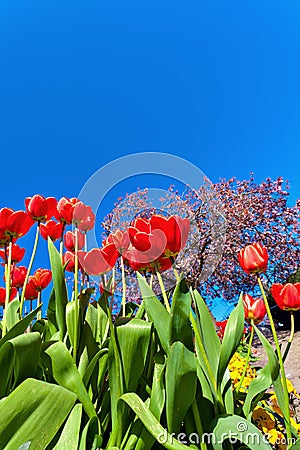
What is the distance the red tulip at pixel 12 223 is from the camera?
1421mm

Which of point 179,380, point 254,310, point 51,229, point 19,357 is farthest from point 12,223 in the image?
point 254,310

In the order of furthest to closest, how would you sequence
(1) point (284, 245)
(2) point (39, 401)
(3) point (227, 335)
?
1. (1) point (284, 245)
2. (3) point (227, 335)
3. (2) point (39, 401)

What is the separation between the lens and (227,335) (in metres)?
1.08

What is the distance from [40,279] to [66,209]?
17.9 inches

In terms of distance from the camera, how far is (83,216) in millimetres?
1345

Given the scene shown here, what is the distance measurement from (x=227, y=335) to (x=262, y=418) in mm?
711

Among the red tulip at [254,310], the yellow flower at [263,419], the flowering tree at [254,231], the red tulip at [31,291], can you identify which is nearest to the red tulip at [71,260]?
the red tulip at [31,291]

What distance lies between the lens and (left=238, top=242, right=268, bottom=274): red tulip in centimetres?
136

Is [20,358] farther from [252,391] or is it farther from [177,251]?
[252,391]

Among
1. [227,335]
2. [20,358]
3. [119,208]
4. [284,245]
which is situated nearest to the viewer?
[20,358]

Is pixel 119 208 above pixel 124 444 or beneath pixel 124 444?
above

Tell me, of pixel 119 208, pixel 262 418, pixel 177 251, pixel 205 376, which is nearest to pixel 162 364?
pixel 205 376

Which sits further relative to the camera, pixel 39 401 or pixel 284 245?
pixel 284 245

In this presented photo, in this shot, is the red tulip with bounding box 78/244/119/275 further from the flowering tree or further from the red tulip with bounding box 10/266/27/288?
the flowering tree
